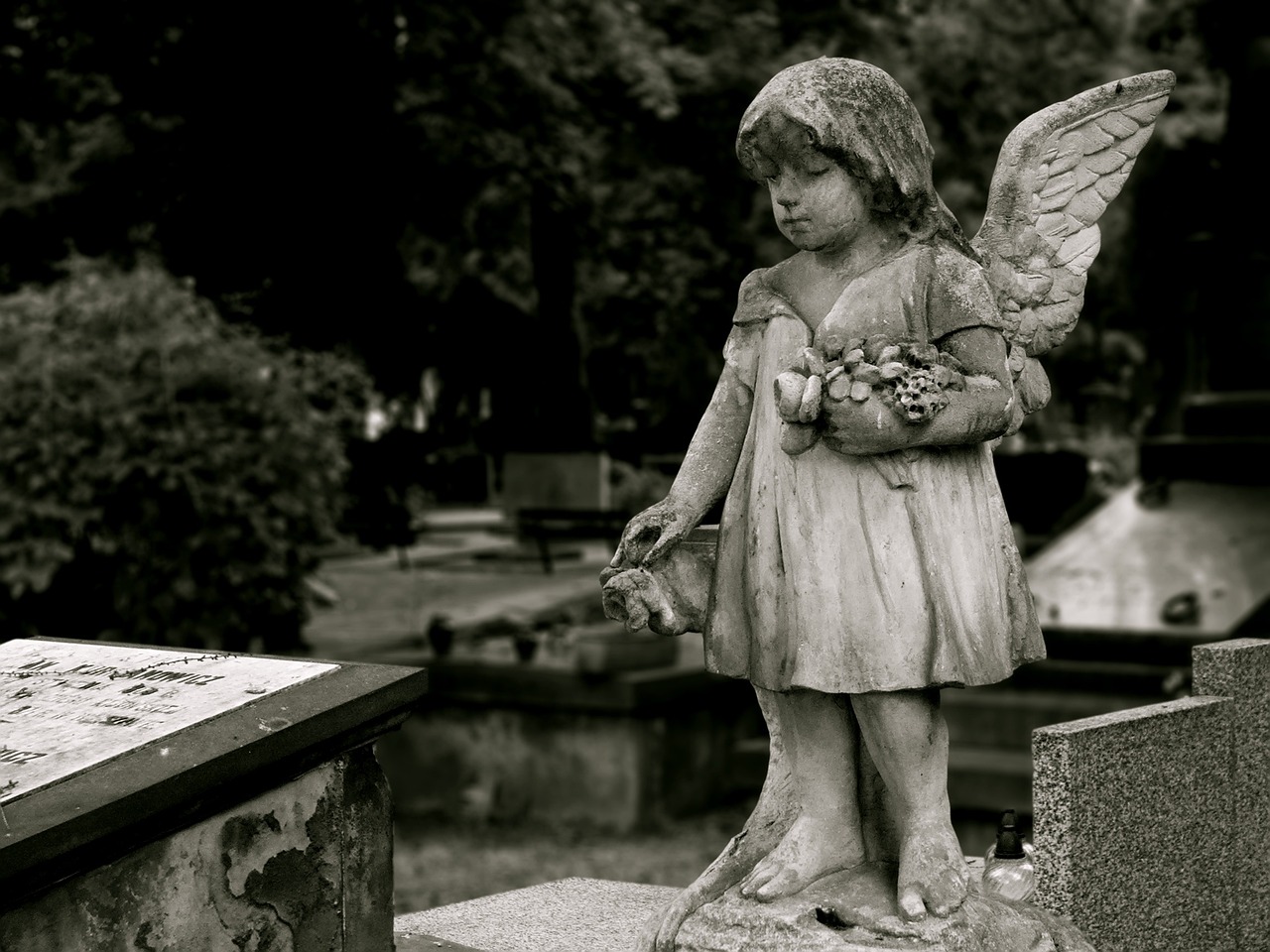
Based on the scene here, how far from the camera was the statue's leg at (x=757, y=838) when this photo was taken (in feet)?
12.2

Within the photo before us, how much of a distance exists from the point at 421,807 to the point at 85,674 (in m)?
6.84

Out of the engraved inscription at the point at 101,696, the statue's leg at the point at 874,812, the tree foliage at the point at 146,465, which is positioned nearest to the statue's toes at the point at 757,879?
the statue's leg at the point at 874,812

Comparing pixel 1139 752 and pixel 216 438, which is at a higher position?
pixel 216 438

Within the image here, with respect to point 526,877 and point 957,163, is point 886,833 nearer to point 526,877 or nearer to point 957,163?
point 526,877

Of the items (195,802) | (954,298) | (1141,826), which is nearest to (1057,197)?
(954,298)

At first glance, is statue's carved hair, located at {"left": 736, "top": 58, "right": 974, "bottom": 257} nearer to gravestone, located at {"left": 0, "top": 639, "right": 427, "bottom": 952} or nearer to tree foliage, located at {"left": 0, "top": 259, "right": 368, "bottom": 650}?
gravestone, located at {"left": 0, "top": 639, "right": 427, "bottom": 952}

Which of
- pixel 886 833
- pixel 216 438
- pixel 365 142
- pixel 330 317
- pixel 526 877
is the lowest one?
pixel 526 877

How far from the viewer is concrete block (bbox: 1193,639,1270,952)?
505 cm

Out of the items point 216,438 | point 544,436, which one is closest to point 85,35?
point 216,438

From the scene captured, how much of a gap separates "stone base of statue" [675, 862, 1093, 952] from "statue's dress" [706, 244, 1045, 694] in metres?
0.45

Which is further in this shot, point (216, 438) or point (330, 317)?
point (330, 317)

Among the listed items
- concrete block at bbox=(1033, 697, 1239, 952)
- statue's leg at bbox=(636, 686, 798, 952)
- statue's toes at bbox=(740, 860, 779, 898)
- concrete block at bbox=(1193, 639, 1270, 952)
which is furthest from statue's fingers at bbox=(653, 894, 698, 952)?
concrete block at bbox=(1193, 639, 1270, 952)

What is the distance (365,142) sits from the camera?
1128cm

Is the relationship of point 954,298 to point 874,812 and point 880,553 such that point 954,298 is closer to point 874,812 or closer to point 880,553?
point 880,553
